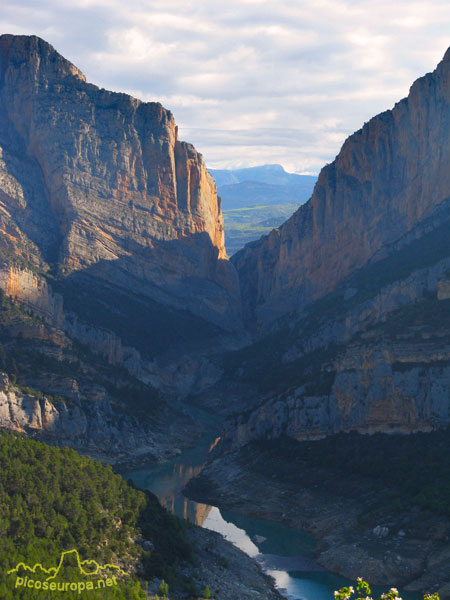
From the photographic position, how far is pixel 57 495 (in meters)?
58.3

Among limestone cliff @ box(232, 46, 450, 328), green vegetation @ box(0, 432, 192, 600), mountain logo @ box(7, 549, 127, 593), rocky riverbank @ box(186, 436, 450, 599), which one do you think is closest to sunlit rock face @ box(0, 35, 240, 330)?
limestone cliff @ box(232, 46, 450, 328)

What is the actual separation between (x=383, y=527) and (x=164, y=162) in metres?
107

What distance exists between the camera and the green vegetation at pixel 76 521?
50531 mm

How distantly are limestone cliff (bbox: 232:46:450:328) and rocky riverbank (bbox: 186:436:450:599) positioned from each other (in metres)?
52.0

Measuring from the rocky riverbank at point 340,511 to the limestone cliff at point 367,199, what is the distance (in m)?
52.0

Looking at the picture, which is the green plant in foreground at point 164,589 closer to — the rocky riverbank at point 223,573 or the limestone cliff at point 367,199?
the rocky riverbank at point 223,573

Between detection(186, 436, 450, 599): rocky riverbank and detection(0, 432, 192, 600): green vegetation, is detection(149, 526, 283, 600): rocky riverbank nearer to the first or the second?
detection(0, 432, 192, 600): green vegetation

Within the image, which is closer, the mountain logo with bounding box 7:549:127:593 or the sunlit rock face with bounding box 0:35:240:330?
the mountain logo with bounding box 7:549:127:593

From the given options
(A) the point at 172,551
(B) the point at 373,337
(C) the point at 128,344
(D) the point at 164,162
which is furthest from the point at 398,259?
(A) the point at 172,551

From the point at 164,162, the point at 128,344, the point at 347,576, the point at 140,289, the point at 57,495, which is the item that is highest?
the point at 164,162

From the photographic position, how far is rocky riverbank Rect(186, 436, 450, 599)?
6562cm

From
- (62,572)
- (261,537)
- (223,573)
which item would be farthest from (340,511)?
(62,572)

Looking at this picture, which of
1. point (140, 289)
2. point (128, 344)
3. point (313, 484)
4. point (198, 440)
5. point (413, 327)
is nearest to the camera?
point (313, 484)

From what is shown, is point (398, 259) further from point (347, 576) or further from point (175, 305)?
point (347, 576)
